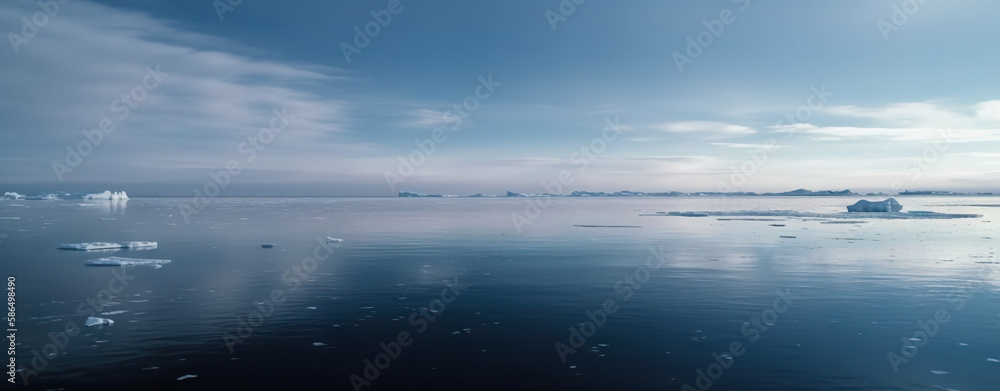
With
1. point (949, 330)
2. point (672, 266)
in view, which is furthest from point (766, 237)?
point (949, 330)

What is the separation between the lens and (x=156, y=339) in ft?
44.7

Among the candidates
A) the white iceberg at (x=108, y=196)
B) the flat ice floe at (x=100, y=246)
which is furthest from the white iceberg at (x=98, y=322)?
the white iceberg at (x=108, y=196)

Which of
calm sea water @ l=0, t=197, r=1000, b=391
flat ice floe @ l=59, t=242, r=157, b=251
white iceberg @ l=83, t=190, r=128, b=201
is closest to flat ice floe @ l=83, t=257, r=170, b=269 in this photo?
calm sea water @ l=0, t=197, r=1000, b=391

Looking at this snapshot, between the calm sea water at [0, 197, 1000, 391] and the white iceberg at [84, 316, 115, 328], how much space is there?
49 cm

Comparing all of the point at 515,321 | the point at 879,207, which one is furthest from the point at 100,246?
the point at 879,207

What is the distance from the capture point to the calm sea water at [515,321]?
447 inches

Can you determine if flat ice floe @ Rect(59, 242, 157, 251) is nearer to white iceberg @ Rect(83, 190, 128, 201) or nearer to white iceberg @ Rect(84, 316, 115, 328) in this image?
white iceberg @ Rect(84, 316, 115, 328)

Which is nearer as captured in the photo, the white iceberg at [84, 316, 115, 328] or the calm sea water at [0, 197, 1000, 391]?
the calm sea water at [0, 197, 1000, 391]

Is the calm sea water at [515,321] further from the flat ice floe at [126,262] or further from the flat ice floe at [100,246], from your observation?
the flat ice floe at [100,246]

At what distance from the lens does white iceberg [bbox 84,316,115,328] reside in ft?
48.8

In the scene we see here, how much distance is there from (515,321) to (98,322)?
10951 millimetres

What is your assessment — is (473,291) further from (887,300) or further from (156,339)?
(887,300)

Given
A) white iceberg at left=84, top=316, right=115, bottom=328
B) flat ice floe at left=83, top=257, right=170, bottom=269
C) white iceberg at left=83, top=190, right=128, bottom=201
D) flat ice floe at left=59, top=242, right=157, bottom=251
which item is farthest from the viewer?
white iceberg at left=83, top=190, right=128, bottom=201

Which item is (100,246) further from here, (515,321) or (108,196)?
(108,196)
